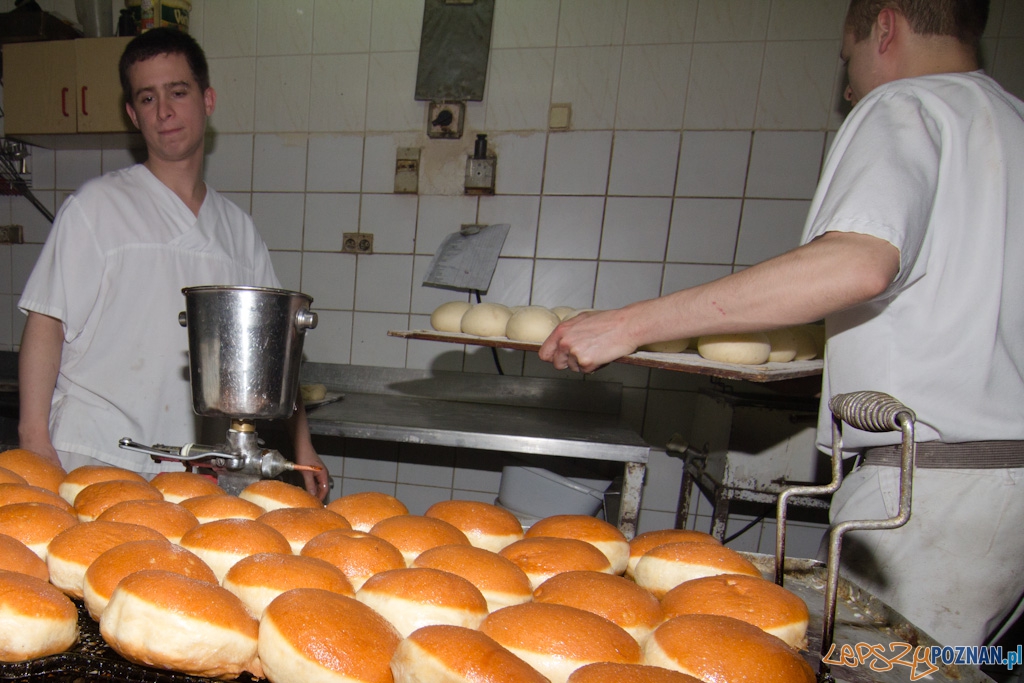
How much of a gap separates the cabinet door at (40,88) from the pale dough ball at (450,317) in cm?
214

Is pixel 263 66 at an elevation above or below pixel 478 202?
above

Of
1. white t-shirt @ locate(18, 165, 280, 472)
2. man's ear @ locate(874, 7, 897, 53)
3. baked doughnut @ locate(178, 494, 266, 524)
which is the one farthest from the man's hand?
white t-shirt @ locate(18, 165, 280, 472)

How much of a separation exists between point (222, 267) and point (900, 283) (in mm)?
1837

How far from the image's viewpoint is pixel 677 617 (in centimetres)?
70

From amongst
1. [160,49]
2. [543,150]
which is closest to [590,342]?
[160,49]

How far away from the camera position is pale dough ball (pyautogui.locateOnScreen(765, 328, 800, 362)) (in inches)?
73.4

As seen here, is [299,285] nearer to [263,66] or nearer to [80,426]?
[263,66]

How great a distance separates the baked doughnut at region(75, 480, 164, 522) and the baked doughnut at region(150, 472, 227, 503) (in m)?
0.03

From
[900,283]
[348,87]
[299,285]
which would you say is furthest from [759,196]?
[299,285]

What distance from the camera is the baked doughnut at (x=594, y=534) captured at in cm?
90

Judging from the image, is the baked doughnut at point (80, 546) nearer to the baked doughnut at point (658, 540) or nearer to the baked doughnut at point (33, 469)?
the baked doughnut at point (33, 469)

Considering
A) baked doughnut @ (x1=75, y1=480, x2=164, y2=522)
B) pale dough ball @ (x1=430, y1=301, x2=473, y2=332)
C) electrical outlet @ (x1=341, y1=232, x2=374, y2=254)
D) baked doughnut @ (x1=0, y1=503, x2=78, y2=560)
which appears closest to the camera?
baked doughnut @ (x1=0, y1=503, x2=78, y2=560)

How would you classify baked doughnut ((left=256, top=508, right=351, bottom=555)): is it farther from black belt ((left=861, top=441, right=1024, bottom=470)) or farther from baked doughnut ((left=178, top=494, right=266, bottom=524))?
black belt ((left=861, top=441, right=1024, bottom=470))

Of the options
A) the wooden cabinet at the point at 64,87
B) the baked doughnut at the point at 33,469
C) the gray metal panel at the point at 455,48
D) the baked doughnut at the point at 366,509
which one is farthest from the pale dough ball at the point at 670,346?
the wooden cabinet at the point at 64,87
